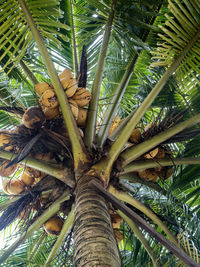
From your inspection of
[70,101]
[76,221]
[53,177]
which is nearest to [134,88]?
[70,101]

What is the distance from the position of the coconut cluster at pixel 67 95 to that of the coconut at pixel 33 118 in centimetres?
8

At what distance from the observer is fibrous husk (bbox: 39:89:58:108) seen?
2127mm

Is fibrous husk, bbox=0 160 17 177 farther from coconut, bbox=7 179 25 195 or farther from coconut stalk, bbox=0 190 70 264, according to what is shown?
coconut stalk, bbox=0 190 70 264

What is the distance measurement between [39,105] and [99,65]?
1.74ft

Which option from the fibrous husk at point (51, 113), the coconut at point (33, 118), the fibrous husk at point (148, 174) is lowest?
the fibrous husk at point (148, 174)

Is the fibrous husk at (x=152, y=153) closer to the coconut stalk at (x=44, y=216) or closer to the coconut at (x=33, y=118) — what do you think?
the coconut stalk at (x=44, y=216)

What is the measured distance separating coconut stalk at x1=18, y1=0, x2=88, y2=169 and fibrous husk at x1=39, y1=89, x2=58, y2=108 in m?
0.10

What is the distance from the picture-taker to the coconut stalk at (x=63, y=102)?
2014 millimetres

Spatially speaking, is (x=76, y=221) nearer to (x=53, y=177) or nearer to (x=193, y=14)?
(x=53, y=177)

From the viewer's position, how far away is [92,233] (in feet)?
4.98

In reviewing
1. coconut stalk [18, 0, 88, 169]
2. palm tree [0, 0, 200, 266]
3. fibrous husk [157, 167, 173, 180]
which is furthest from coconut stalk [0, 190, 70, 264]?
fibrous husk [157, 167, 173, 180]

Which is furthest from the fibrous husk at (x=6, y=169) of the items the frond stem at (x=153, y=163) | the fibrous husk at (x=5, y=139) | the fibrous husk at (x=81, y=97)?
the frond stem at (x=153, y=163)

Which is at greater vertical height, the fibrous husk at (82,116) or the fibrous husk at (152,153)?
the fibrous husk at (82,116)

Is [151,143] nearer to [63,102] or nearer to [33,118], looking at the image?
[63,102]
